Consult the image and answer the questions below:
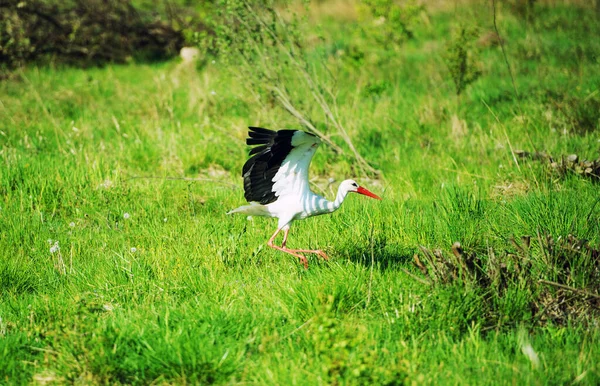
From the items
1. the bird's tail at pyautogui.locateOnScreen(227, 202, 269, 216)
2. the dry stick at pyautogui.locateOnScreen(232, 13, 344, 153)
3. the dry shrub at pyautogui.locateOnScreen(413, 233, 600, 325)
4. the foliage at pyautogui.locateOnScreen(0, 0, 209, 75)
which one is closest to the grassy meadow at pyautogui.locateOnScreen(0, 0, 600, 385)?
the dry shrub at pyautogui.locateOnScreen(413, 233, 600, 325)

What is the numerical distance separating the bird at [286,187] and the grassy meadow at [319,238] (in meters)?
0.29

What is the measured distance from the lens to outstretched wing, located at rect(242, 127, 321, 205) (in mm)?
4271

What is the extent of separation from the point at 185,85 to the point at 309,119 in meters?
3.45

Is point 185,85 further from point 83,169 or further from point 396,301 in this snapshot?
point 396,301

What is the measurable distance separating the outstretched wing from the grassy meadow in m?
0.44

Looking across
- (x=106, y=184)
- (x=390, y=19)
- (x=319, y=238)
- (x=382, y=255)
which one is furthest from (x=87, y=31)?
(x=382, y=255)

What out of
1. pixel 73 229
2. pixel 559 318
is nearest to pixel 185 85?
pixel 73 229

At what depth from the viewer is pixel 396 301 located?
149 inches

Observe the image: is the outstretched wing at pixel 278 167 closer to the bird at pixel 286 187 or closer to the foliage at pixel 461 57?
the bird at pixel 286 187

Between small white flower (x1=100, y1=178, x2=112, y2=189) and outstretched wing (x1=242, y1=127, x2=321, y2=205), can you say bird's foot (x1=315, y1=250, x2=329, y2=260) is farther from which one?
small white flower (x1=100, y1=178, x2=112, y2=189)

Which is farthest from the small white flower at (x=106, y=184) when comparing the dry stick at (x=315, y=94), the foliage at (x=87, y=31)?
the foliage at (x=87, y=31)

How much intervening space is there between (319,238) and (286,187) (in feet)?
1.77

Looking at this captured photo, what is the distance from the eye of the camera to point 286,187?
4.70m

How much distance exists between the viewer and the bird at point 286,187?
→ 438cm
